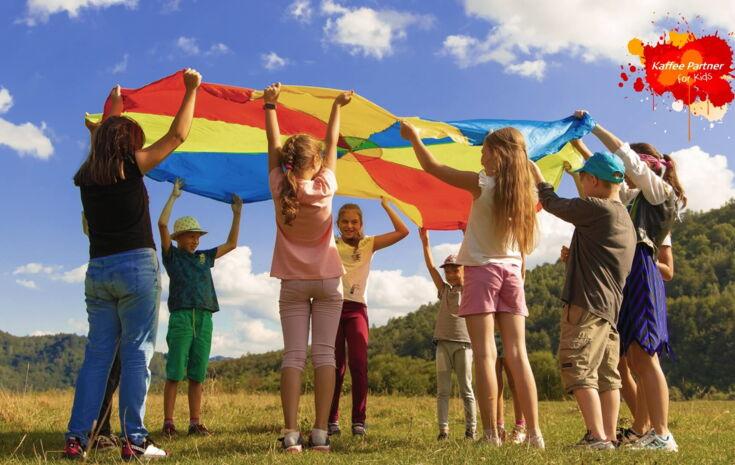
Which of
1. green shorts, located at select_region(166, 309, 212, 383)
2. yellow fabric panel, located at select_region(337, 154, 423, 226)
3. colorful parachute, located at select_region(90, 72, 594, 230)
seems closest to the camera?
colorful parachute, located at select_region(90, 72, 594, 230)

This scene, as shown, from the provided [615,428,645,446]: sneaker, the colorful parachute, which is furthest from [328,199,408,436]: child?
[615,428,645,446]: sneaker

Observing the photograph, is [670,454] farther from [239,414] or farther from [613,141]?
[239,414]

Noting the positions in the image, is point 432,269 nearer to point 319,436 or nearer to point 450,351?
point 450,351

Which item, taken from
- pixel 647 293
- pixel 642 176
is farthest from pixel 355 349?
pixel 642 176

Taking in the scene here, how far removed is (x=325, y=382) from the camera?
3699 mm

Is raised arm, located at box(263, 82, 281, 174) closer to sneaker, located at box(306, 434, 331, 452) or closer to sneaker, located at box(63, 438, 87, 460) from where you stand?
sneaker, located at box(306, 434, 331, 452)

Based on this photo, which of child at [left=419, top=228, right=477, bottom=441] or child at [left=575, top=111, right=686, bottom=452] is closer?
child at [left=575, top=111, right=686, bottom=452]

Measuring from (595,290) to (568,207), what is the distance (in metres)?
0.48

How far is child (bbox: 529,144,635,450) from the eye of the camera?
3.55m

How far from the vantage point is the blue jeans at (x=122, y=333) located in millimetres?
3537

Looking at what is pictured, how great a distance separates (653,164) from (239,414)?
4.59m

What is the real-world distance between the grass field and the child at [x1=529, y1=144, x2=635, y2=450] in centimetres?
30

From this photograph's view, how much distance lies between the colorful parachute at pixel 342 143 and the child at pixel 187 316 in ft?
2.05

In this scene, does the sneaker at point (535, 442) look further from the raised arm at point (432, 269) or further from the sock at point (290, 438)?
the raised arm at point (432, 269)
